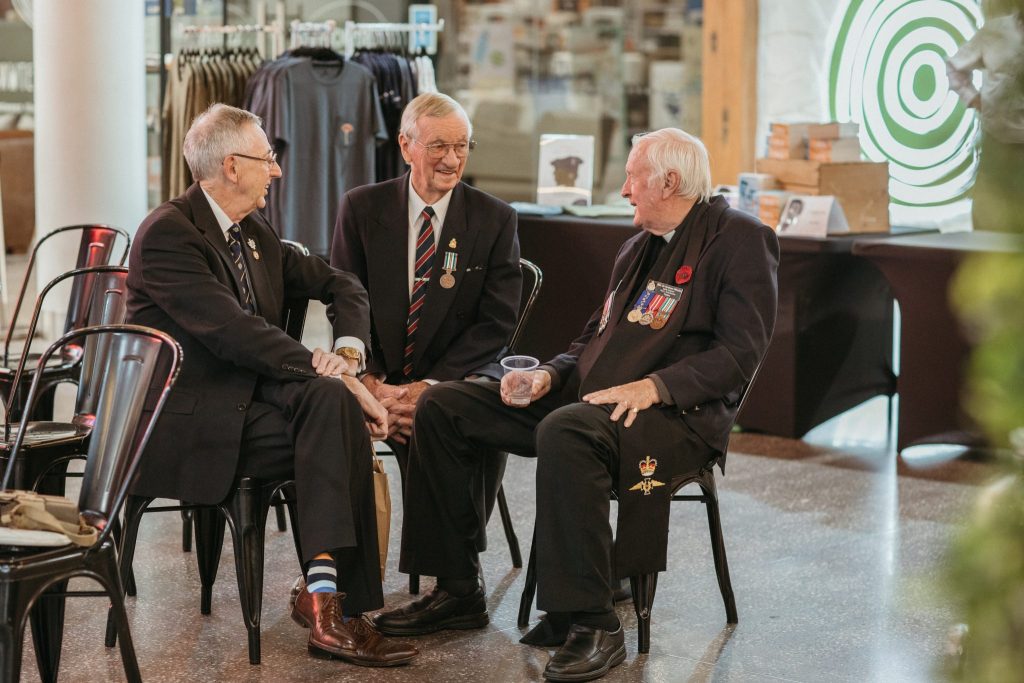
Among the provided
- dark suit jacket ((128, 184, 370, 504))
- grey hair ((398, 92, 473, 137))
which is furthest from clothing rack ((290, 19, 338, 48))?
dark suit jacket ((128, 184, 370, 504))

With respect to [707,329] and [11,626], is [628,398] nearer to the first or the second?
[707,329]

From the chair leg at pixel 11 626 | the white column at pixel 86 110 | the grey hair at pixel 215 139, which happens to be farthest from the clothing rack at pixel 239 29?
the chair leg at pixel 11 626

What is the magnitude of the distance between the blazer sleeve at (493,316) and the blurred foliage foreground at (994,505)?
2917 mm

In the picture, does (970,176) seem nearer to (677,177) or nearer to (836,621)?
(677,177)

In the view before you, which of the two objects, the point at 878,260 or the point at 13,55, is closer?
the point at 878,260

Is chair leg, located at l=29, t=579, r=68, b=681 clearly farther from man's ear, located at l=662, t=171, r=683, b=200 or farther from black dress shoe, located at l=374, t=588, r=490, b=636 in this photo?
man's ear, located at l=662, t=171, r=683, b=200

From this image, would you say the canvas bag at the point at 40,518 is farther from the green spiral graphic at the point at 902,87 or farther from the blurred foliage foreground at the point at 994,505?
the green spiral graphic at the point at 902,87

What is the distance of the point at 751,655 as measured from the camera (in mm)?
3051

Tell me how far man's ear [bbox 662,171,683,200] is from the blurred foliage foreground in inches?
102

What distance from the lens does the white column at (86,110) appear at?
614 centimetres

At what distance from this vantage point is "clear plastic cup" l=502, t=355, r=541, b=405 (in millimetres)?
3148

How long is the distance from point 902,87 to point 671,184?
13.2ft

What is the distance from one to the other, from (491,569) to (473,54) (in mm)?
6831

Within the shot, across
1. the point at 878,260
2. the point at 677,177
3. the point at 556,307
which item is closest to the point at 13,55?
the point at 556,307
